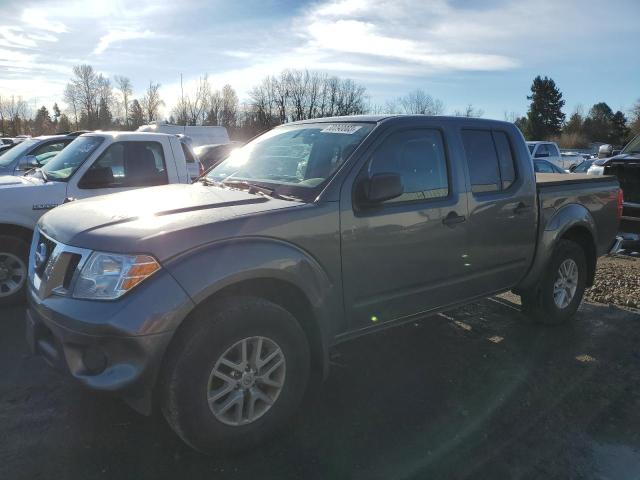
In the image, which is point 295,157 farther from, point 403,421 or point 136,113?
point 136,113

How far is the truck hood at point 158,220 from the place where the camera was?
2.72 m

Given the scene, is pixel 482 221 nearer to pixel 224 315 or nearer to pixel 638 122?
pixel 224 315

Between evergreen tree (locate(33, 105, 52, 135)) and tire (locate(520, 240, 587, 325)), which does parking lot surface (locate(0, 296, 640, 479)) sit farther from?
evergreen tree (locate(33, 105, 52, 135))

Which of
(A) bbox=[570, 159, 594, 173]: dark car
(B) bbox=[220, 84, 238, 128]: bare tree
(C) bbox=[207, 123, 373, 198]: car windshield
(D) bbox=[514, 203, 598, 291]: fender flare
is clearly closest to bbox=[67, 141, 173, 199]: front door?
(C) bbox=[207, 123, 373, 198]: car windshield

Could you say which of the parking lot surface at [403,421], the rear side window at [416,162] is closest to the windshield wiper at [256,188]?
the rear side window at [416,162]

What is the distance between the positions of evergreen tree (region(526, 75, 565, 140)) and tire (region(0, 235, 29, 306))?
78.3 meters

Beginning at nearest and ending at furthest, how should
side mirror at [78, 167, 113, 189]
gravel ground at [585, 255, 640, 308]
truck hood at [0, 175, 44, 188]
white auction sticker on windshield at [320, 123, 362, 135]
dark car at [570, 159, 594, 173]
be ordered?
white auction sticker on windshield at [320, 123, 362, 135], truck hood at [0, 175, 44, 188], side mirror at [78, 167, 113, 189], gravel ground at [585, 255, 640, 308], dark car at [570, 159, 594, 173]

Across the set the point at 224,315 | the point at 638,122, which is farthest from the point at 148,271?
the point at 638,122

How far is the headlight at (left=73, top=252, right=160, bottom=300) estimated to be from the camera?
8.65 ft

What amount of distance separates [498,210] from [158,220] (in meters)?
2.77

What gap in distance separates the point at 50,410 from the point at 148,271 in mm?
1582

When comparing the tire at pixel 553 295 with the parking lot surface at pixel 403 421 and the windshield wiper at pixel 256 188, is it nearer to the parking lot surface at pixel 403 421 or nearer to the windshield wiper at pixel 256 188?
the parking lot surface at pixel 403 421

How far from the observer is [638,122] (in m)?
69.9

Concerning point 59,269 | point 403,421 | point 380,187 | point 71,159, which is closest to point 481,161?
point 380,187
